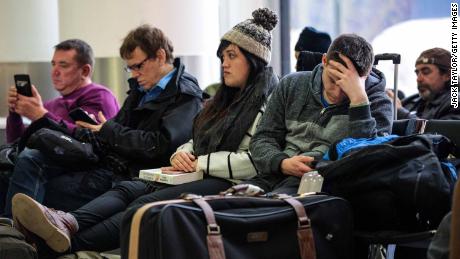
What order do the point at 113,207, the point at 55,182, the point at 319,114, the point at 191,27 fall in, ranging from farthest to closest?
the point at 191,27 < the point at 55,182 < the point at 113,207 < the point at 319,114

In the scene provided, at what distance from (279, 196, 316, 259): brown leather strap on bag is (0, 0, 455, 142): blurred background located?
273cm

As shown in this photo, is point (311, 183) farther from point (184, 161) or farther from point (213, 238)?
point (184, 161)

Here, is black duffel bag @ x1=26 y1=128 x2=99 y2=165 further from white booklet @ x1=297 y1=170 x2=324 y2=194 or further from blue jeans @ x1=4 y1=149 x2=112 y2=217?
white booklet @ x1=297 y1=170 x2=324 y2=194

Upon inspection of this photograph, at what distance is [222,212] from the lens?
2498 millimetres

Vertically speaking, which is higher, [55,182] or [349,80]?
[349,80]

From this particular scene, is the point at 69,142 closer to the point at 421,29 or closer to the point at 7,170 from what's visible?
the point at 7,170

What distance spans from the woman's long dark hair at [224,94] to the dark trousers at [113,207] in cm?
36

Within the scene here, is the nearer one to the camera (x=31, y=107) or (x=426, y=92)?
(x=31, y=107)

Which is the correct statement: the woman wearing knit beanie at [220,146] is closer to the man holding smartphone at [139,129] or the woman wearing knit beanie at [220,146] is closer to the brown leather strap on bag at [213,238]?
the man holding smartphone at [139,129]

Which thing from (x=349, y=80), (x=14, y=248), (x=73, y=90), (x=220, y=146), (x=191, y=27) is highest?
(x=191, y=27)

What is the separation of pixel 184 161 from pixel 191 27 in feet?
6.01

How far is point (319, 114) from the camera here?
10.5 ft

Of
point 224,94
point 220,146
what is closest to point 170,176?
point 220,146

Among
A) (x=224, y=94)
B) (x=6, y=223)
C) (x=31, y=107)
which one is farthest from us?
(x=31, y=107)
